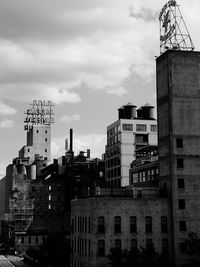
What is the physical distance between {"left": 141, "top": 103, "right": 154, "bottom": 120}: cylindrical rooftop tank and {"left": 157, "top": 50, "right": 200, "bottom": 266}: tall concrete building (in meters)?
69.1

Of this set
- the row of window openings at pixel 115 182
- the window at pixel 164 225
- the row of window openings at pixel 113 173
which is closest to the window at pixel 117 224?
the window at pixel 164 225

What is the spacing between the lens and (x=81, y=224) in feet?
252

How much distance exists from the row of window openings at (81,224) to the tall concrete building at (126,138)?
51468 millimetres

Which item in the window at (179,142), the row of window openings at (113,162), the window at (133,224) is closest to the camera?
the window at (133,224)

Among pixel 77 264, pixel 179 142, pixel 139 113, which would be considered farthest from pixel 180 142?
pixel 139 113

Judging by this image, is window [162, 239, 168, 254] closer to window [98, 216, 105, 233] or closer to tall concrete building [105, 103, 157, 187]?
window [98, 216, 105, 233]

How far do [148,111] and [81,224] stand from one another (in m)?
76.3

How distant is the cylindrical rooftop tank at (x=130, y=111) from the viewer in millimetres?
145000

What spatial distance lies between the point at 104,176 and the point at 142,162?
1902 inches

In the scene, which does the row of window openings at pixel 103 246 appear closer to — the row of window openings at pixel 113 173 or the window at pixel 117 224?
the window at pixel 117 224

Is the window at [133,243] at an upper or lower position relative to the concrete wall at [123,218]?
lower

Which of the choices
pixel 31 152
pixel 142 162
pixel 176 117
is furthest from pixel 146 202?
pixel 31 152

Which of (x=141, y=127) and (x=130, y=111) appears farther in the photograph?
(x=130, y=111)

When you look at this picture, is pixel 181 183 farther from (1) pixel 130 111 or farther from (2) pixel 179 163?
(1) pixel 130 111
